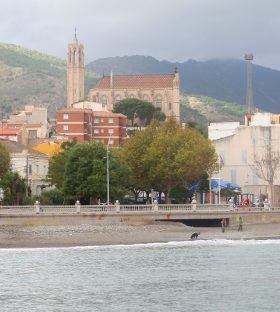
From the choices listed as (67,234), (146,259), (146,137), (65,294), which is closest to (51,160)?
(146,137)

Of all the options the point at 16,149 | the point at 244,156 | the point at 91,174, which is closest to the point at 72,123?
the point at 16,149

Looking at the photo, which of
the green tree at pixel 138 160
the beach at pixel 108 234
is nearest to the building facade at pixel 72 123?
the green tree at pixel 138 160

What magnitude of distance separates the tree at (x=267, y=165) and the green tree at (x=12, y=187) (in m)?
30.5

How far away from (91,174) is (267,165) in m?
24.9

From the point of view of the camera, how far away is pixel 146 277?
53938mm

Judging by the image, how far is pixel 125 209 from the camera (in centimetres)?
8200

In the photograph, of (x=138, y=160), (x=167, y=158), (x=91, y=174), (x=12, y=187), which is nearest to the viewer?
(x=12, y=187)

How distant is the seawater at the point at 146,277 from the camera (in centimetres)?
4438

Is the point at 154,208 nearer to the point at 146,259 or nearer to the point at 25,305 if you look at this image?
the point at 146,259

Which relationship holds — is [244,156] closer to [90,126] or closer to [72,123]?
[72,123]

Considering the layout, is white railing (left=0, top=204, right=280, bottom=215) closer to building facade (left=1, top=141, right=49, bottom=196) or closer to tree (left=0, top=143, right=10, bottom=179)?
tree (left=0, top=143, right=10, bottom=179)

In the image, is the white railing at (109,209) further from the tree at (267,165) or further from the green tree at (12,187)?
the tree at (267,165)

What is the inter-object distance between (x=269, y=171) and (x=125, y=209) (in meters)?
28.9

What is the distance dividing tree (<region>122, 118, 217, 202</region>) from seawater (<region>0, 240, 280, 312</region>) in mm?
26710
